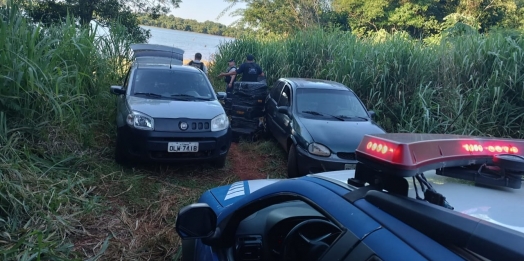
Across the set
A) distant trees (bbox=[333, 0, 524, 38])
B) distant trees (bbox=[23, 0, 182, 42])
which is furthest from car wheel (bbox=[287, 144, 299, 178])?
distant trees (bbox=[333, 0, 524, 38])

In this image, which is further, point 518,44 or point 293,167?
point 518,44

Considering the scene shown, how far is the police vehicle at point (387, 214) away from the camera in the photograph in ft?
3.66

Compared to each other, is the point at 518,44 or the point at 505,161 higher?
the point at 518,44

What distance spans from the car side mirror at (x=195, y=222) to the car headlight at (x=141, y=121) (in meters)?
3.47

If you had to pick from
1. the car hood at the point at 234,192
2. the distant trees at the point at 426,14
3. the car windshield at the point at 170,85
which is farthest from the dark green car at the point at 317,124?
the distant trees at the point at 426,14

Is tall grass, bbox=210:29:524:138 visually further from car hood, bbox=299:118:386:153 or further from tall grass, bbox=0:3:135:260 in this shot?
tall grass, bbox=0:3:135:260

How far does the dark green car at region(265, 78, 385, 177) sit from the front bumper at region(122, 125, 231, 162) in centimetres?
117

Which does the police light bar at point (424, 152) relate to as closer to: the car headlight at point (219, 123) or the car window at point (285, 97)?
the car headlight at point (219, 123)

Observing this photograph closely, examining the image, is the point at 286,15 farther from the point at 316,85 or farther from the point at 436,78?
the point at 316,85

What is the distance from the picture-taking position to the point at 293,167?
6008 mm

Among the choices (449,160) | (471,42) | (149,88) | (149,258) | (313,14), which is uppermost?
(313,14)

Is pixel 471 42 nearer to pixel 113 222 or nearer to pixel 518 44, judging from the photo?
pixel 518 44

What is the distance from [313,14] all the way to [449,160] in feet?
77.8

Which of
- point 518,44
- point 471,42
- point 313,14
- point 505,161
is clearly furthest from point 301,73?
point 313,14
